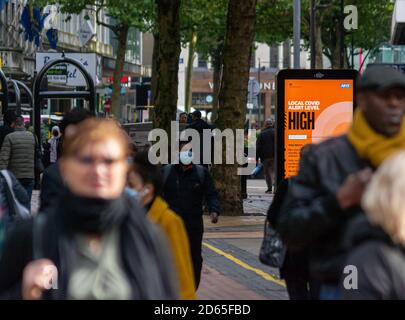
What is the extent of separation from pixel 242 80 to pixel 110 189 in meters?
19.1

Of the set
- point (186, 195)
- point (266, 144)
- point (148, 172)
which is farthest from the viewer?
point (266, 144)

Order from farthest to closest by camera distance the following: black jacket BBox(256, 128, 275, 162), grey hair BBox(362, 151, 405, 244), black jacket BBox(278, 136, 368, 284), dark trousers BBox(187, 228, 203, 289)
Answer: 1. black jacket BBox(256, 128, 275, 162)
2. dark trousers BBox(187, 228, 203, 289)
3. black jacket BBox(278, 136, 368, 284)
4. grey hair BBox(362, 151, 405, 244)

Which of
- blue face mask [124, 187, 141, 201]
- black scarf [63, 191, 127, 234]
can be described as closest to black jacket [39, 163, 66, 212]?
blue face mask [124, 187, 141, 201]

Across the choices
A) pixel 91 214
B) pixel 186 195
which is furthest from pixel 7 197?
pixel 91 214

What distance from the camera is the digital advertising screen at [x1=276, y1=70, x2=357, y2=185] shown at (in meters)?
16.9

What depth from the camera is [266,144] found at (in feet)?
105

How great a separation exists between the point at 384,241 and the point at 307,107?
12.1 m

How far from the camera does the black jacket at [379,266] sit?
4781mm

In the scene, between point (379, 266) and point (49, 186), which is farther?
point (49, 186)

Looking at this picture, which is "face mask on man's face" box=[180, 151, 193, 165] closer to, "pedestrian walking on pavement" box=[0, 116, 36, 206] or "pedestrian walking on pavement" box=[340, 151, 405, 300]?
"pedestrian walking on pavement" box=[340, 151, 405, 300]

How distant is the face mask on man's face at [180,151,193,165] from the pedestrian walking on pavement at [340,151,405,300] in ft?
21.6

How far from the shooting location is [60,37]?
74062 millimetres

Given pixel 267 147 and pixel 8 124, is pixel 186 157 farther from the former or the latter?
pixel 267 147

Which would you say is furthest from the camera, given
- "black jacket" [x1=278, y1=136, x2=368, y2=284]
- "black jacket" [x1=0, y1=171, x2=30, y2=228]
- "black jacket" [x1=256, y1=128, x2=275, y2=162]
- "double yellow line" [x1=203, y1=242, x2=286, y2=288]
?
"black jacket" [x1=256, y1=128, x2=275, y2=162]
